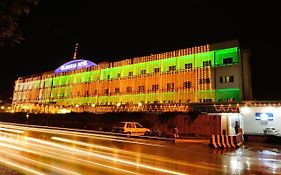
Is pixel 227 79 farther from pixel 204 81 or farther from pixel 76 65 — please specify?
pixel 76 65

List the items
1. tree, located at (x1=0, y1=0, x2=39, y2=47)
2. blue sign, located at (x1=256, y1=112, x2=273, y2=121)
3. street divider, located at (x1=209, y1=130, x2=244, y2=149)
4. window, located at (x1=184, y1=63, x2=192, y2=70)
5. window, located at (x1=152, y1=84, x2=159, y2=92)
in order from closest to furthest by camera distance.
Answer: tree, located at (x1=0, y1=0, x2=39, y2=47), street divider, located at (x1=209, y1=130, x2=244, y2=149), blue sign, located at (x1=256, y1=112, x2=273, y2=121), window, located at (x1=184, y1=63, x2=192, y2=70), window, located at (x1=152, y1=84, x2=159, y2=92)

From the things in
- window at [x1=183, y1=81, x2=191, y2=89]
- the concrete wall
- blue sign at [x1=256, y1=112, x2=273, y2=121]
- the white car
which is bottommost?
the white car

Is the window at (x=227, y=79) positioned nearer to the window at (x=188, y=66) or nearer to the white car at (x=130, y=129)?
the window at (x=188, y=66)

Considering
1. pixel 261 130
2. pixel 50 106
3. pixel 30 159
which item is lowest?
pixel 30 159

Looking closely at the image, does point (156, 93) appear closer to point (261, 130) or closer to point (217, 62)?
point (217, 62)

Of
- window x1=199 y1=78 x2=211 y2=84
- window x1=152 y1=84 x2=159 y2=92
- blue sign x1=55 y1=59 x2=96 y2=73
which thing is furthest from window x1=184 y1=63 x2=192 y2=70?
blue sign x1=55 y1=59 x2=96 y2=73

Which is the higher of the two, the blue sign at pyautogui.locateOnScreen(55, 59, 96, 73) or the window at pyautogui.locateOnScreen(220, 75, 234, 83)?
the blue sign at pyautogui.locateOnScreen(55, 59, 96, 73)

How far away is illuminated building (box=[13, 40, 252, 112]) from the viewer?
3559 cm

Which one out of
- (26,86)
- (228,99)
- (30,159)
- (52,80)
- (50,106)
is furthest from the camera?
(26,86)

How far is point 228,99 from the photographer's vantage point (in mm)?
34719

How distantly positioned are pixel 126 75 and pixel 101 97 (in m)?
7.38

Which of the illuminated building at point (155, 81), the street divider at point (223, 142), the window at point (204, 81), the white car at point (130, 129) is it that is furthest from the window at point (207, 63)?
the street divider at point (223, 142)

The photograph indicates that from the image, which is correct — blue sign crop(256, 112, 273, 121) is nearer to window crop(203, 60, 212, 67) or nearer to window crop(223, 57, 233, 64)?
window crop(223, 57, 233, 64)

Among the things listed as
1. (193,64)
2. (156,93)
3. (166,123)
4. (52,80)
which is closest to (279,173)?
(166,123)
